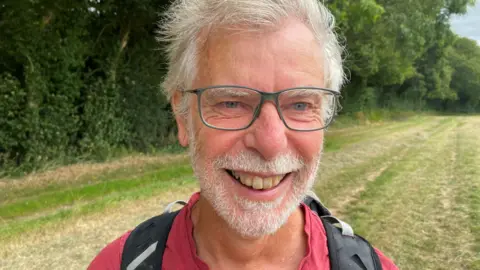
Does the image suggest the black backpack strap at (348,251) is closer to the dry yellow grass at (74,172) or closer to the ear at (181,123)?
the ear at (181,123)

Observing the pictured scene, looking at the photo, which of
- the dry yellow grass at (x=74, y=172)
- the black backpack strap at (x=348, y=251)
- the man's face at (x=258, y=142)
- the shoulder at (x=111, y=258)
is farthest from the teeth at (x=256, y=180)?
the dry yellow grass at (x=74, y=172)

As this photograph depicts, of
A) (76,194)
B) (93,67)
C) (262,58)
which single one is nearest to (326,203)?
(76,194)

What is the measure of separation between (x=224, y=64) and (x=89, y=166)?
29.4 ft

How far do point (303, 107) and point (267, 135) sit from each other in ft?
0.60

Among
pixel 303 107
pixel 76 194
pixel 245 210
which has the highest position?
pixel 303 107

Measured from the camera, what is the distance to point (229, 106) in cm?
136

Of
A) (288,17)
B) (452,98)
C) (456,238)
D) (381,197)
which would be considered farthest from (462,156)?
(452,98)

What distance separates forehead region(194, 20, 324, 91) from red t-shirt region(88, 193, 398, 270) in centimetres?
59

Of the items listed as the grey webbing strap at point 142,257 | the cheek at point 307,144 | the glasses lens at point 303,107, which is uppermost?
the glasses lens at point 303,107

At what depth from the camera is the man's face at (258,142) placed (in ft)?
4.37

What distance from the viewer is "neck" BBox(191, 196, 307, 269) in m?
1.55

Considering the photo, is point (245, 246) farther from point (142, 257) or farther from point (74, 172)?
point (74, 172)

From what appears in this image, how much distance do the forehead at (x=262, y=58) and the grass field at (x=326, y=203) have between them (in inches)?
138

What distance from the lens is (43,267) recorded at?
4.16m
